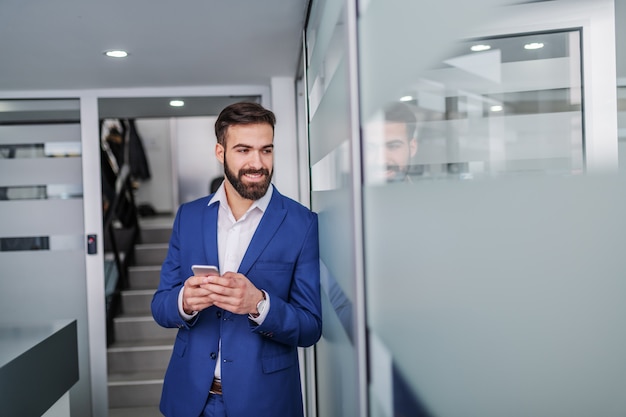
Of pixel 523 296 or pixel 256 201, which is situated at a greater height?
pixel 256 201

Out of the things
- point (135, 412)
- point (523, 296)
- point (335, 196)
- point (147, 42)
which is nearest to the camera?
point (523, 296)

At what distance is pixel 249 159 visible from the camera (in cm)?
193

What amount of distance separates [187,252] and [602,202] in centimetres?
150

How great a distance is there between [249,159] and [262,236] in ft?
0.79

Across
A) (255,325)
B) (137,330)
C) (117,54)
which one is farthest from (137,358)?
(255,325)

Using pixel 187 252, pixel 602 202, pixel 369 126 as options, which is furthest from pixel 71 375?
pixel 602 202

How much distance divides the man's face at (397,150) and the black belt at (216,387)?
1108 mm

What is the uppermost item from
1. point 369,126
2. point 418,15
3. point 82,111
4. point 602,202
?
point 82,111

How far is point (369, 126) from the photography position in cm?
122

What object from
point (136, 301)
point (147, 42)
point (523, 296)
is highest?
point (147, 42)

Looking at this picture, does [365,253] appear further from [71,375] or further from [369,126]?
[71,375]

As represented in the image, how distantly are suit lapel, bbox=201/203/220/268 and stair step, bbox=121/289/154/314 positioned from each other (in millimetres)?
4173

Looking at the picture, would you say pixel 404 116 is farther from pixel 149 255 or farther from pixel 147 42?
pixel 149 255

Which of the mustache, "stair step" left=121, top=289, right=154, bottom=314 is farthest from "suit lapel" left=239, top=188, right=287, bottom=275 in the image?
Answer: "stair step" left=121, top=289, right=154, bottom=314
